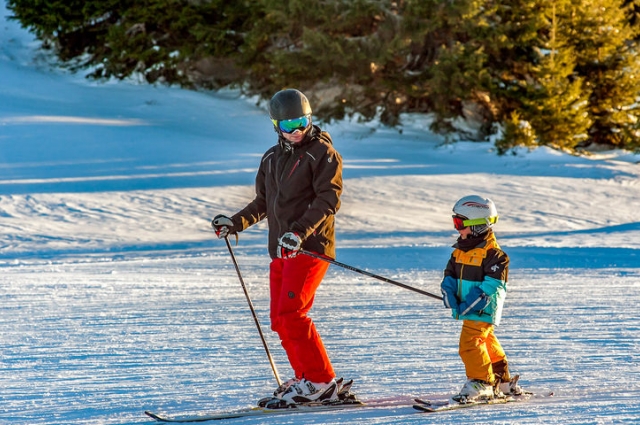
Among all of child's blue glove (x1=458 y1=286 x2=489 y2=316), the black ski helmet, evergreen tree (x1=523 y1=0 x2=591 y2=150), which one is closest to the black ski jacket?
the black ski helmet

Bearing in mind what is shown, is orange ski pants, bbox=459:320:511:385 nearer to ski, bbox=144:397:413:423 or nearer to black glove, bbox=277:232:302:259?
ski, bbox=144:397:413:423

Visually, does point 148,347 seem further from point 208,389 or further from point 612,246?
point 612,246

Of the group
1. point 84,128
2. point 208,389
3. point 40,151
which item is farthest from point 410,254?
point 84,128

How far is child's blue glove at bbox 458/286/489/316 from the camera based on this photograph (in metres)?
4.30

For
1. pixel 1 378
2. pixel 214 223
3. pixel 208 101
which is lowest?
pixel 1 378

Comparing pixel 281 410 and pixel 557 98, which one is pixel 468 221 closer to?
pixel 281 410

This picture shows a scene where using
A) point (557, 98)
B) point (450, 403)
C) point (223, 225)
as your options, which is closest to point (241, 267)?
point (223, 225)

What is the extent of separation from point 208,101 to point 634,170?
11412mm

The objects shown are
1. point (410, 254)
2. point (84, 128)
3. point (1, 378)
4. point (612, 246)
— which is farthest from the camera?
point (84, 128)

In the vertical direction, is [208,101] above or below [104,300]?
above

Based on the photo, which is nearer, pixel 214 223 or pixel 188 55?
pixel 214 223

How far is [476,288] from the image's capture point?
14.3 ft

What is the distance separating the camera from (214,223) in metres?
4.73

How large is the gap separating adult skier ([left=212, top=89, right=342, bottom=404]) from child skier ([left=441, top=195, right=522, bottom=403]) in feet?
2.03
